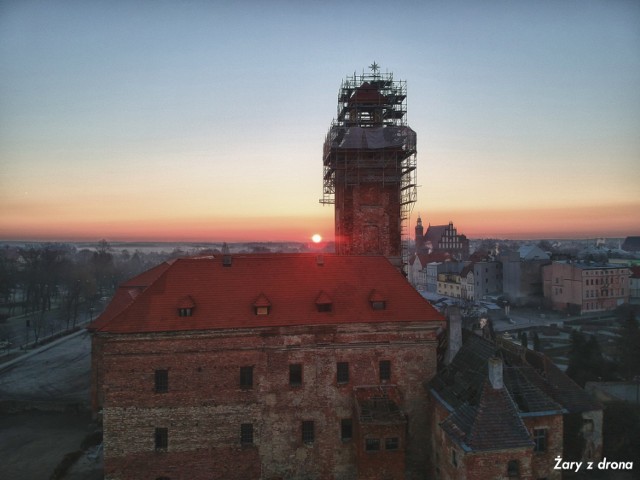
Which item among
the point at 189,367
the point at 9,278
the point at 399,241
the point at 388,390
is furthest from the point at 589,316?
the point at 9,278

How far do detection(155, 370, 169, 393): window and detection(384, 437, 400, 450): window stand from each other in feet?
36.2

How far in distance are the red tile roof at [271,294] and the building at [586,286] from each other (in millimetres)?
58968

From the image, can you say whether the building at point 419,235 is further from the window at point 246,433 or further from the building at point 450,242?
the window at point 246,433

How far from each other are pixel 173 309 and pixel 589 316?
69211 millimetres

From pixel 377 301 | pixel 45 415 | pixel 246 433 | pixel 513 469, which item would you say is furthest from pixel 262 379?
pixel 45 415

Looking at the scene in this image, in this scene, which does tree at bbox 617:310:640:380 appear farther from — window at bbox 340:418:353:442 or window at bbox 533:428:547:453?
window at bbox 340:418:353:442

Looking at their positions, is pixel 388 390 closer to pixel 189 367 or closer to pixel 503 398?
pixel 503 398

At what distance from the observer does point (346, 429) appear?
71.4 ft

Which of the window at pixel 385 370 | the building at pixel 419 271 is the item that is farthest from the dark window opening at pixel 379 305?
the building at pixel 419 271

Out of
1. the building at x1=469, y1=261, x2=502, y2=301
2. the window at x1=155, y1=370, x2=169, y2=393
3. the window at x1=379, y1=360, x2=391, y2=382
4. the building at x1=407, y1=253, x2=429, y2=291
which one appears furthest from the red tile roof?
the building at x1=407, y1=253, x2=429, y2=291

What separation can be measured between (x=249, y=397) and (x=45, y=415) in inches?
846

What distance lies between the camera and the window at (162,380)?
813 inches

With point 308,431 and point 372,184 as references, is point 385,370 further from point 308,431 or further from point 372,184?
point 372,184

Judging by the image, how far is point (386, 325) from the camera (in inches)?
878
